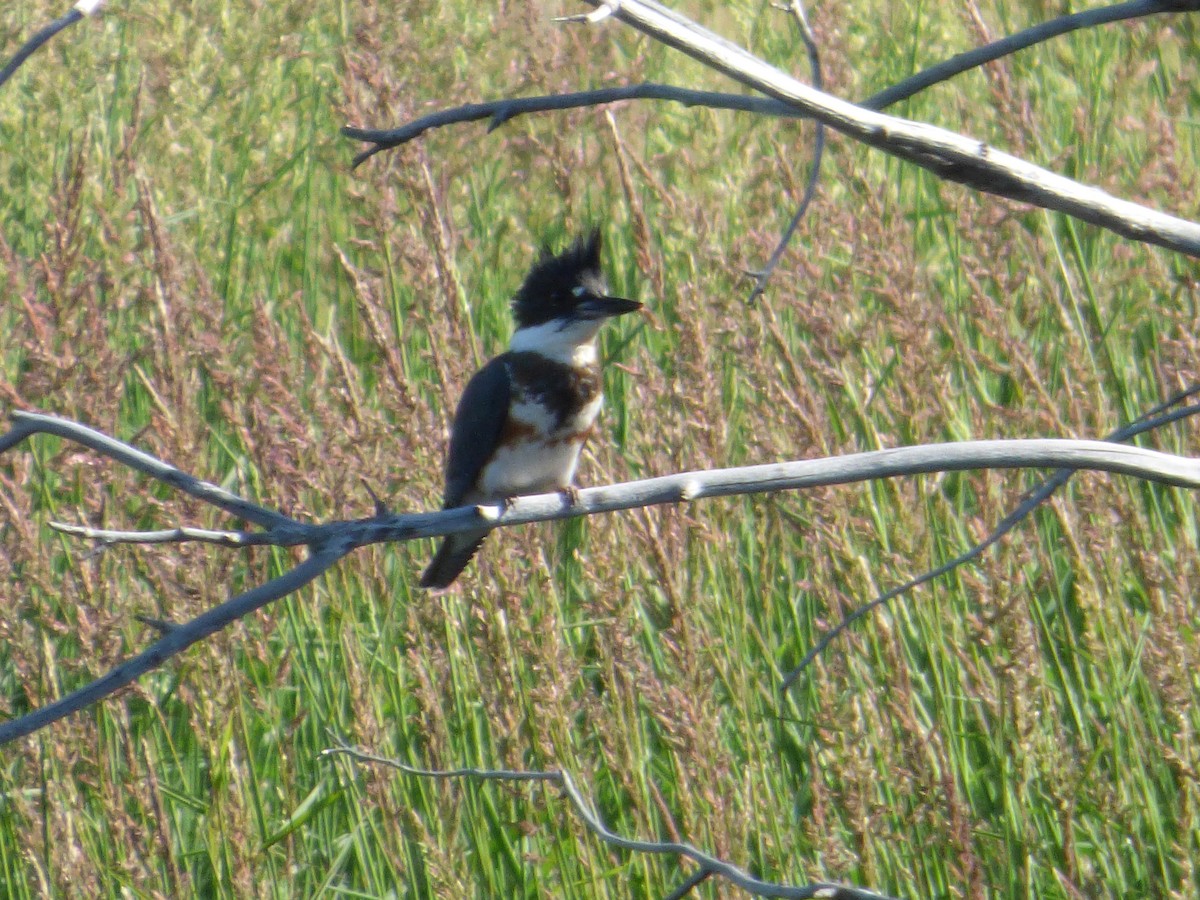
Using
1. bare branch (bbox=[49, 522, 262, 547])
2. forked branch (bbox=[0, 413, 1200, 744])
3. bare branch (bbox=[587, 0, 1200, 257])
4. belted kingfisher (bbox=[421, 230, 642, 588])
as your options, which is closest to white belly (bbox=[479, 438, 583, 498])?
belted kingfisher (bbox=[421, 230, 642, 588])

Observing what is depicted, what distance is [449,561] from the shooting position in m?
2.60

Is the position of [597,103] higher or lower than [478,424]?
higher

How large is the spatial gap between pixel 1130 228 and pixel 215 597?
1.64m

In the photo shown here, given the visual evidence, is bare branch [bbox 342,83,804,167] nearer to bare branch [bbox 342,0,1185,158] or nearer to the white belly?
bare branch [bbox 342,0,1185,158]

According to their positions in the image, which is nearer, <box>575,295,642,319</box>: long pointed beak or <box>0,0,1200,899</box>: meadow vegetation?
<box>0,0,1200,899</box>: meadow vegetation

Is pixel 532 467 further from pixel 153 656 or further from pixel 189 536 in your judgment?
pixel 153 656

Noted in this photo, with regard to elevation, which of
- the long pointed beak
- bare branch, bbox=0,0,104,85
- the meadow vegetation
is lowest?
the meadow vegetation

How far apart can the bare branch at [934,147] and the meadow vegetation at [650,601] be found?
995 mm

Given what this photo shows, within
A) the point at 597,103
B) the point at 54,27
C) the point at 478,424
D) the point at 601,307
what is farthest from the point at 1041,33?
the point at 478,424

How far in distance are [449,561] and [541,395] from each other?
497 mm

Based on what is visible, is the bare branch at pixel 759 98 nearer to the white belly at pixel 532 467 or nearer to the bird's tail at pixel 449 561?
the bird's tail at pixel 449 561

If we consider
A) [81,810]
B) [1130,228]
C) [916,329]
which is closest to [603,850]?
[81,810]

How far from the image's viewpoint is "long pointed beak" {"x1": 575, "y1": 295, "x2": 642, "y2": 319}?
2.76 m

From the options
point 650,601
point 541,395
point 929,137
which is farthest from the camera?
point 650,601
